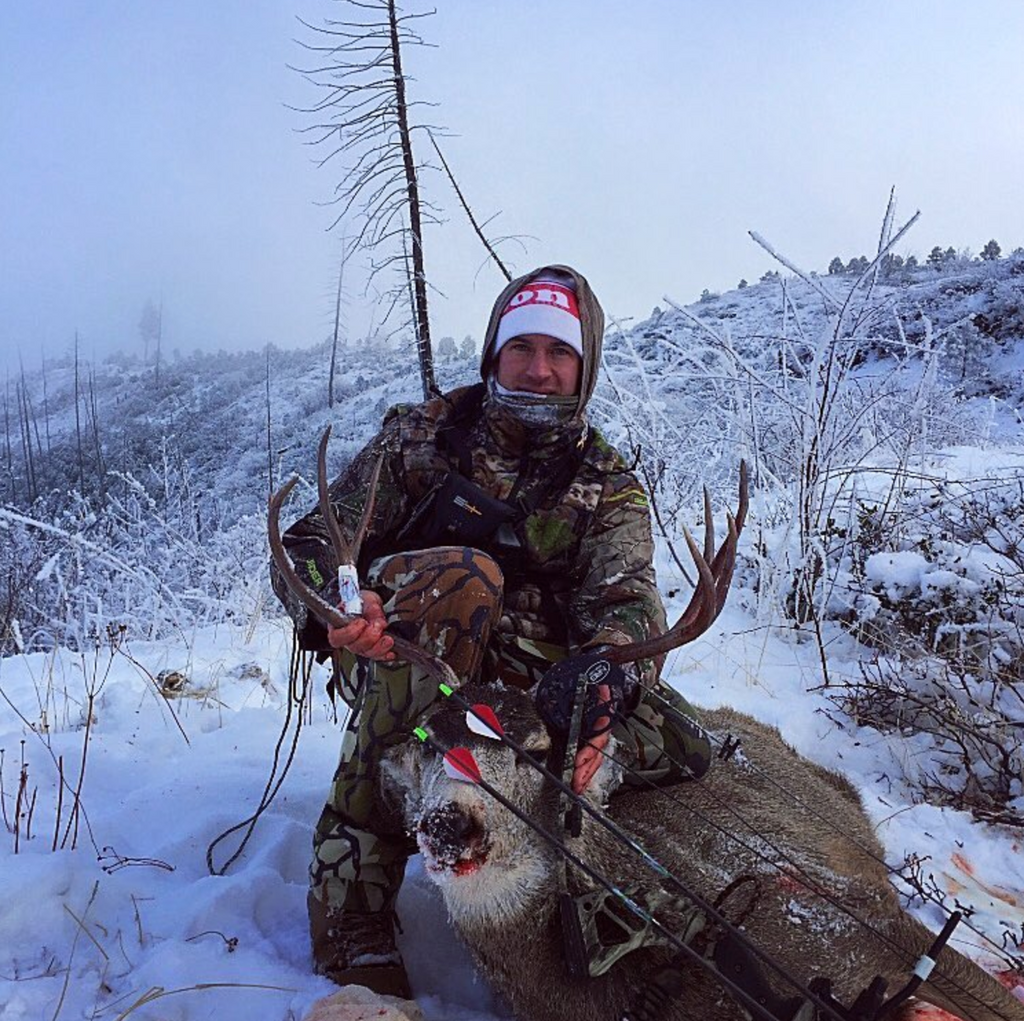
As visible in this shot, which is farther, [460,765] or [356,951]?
[356,951]

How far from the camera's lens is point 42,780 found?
2986mm

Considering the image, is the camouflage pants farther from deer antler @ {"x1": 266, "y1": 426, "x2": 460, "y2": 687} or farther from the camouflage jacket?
the camouflage jacket

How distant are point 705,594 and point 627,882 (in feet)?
2.46

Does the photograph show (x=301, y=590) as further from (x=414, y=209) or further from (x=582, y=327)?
(x=414, y=209)

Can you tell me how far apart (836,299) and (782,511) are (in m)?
1.75

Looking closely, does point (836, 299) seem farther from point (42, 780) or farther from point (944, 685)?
point (42, 780)

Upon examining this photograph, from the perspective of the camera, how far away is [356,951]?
6.93 ft

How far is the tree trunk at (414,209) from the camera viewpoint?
866 centimetres

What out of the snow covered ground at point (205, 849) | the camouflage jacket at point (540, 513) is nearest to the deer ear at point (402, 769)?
the snow covered ground at point (205, 849)

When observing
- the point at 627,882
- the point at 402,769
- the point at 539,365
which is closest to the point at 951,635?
the point at 539,365

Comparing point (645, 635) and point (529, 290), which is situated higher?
point (529, 290)

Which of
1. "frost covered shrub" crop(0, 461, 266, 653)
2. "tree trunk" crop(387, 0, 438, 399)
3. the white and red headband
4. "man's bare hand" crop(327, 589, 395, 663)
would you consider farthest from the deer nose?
"tree trunk" crop(387, 0, 438, 399)

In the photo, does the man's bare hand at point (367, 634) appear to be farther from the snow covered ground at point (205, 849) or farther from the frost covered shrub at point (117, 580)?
the frost covered shrub at point (117, 580)

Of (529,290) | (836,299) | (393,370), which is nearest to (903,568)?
(836,299)
